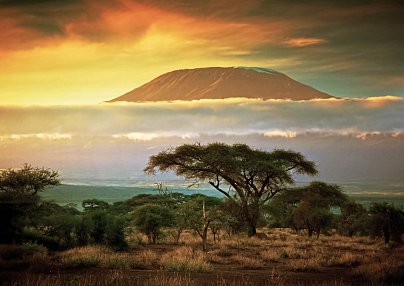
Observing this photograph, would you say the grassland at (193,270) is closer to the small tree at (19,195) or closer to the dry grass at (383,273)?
the dry grass at (383,273)

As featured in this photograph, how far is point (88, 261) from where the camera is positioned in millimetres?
14656

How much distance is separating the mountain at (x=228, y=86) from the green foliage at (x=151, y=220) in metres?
44.3

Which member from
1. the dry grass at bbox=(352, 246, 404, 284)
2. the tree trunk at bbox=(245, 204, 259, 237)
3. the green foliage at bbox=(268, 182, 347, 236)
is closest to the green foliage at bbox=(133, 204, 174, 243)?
the tree trunk at bbox=(245, 204, 259, 237)

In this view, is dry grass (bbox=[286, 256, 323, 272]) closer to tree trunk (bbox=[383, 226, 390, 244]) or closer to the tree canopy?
tree trunk (bbox=[383, 226, 390, 244])

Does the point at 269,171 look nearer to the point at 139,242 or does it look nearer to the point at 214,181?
the point at 214,181

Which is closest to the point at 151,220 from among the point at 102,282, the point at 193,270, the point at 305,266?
the point at 305,266

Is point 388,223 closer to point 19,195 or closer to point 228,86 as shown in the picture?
point 19,195

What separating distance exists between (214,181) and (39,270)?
16530 mm

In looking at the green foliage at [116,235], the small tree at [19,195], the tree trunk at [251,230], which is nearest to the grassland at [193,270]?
the green foliage at [116,235]

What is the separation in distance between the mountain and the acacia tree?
42760mm

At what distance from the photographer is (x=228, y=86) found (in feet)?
274

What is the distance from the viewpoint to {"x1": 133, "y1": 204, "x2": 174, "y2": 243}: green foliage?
27141 millimetres

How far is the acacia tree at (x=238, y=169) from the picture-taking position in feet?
90.9

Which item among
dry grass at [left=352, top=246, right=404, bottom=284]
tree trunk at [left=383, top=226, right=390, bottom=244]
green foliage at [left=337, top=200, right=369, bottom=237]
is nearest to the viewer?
dry grass at [left=352, top=246, right=404, bottom=284]
